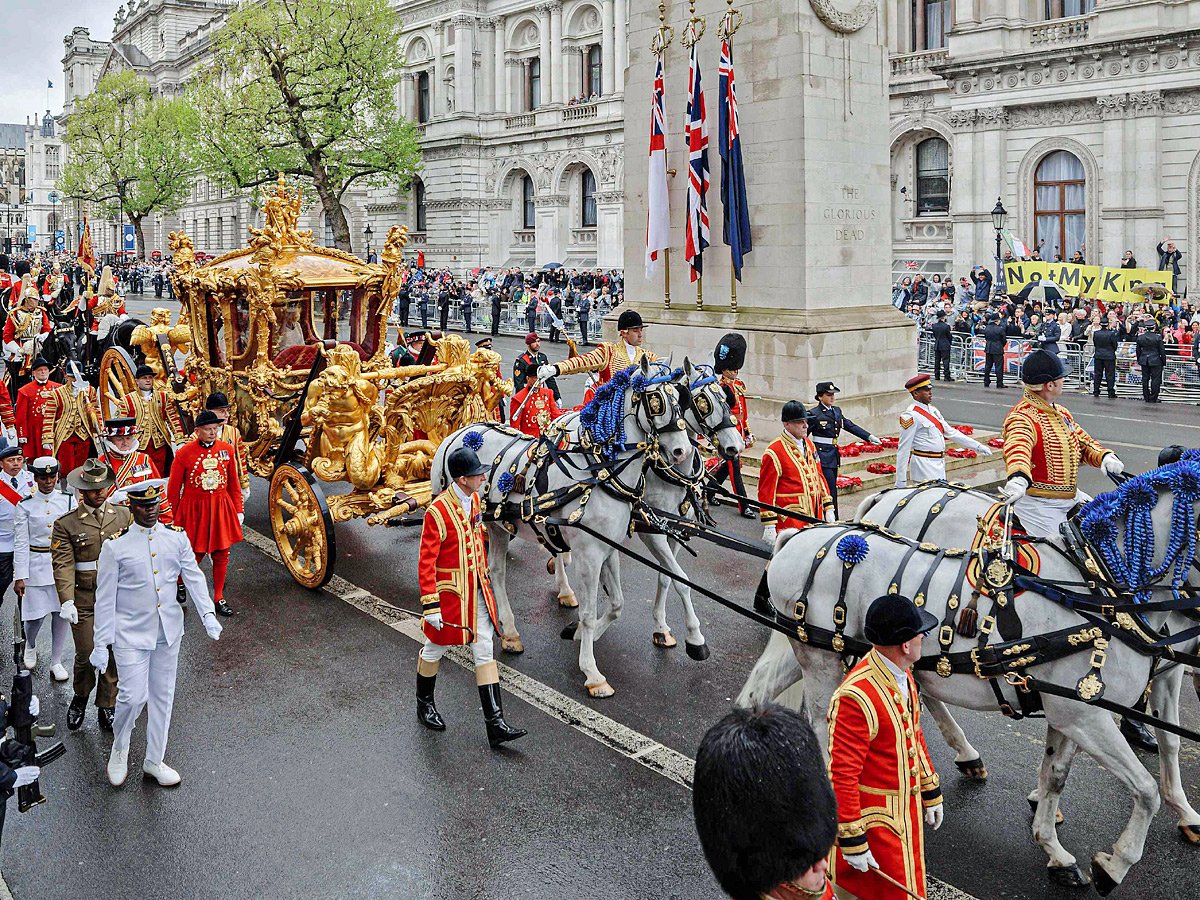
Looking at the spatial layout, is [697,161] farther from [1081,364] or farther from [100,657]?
[1081,364]

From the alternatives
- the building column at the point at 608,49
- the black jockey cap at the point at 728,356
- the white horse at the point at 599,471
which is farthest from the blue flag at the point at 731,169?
the building column at the point at 608,49

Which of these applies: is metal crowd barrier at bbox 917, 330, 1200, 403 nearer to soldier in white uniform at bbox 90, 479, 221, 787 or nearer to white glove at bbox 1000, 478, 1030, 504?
white glove at bbox 1000, 478, 1030, 504

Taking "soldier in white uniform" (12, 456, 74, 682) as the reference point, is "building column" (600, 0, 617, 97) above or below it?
above

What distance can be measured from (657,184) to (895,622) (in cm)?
1336

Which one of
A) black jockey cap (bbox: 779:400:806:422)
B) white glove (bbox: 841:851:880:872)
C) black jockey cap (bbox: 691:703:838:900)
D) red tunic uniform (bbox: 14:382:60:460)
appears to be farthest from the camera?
red tunic uniform (bbox: 14:382:60:460)

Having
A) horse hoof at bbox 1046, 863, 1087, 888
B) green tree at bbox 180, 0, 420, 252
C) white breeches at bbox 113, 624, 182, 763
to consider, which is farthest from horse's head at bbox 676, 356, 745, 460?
green tree at bbox 180, 0, 420, 252

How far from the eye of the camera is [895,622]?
438 cm

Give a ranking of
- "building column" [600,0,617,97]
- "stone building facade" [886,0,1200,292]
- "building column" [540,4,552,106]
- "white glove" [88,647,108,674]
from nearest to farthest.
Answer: "white glove" [88,647,108,674] → "stone building facade" [886,0,1200,292] → "building column" [600,0,617,97] → "building column" [540,4,552,106]

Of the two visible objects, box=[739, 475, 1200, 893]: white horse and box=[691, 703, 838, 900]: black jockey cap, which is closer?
box=[691, 703, 838, 900]: black jockey cap

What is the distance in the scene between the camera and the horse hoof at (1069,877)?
5.53 meters

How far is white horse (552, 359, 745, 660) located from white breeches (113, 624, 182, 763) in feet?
10.3

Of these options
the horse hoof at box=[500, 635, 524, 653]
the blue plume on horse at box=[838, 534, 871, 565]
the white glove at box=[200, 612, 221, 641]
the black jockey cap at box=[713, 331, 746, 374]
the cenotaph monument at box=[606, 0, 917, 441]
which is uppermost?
the cenotaph monument at box=[606, 0, 917, 441]

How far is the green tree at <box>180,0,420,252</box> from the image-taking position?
4128 cm

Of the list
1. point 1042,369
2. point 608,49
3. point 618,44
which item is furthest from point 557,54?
point 1042,369
